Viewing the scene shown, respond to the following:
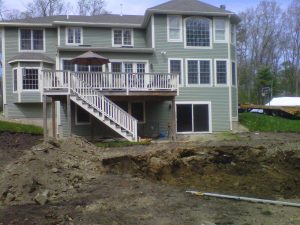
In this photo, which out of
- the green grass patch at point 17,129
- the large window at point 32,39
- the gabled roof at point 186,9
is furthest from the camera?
the large window at point 32,39

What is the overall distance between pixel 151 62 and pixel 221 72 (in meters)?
4.46

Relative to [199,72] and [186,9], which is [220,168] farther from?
[186,9]

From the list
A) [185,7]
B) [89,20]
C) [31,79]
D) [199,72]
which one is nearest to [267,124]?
[199,72]

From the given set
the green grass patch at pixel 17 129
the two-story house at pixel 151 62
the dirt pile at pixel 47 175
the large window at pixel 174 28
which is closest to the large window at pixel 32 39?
the two-story house at pixel 151 62

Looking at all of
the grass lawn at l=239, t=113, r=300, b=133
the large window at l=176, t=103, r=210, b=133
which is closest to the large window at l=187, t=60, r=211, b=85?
the large window at l=176, t=103, r=210, b=133

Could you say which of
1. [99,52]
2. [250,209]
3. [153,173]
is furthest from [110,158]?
[99,52]

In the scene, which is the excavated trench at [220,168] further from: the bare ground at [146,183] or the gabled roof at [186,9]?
the gabled roof at [186,9]

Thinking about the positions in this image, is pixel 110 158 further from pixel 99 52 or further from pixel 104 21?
pixel 104 21

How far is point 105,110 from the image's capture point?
19922mm

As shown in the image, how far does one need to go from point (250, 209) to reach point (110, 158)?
6.98m

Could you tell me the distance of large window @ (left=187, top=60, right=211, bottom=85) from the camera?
25.5 m

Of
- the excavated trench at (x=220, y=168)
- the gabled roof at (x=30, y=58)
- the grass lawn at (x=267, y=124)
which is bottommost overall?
the excavated trench at (x=220, y=168)

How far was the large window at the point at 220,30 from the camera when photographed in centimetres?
2591

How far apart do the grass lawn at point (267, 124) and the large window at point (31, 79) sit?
13.7 meters
